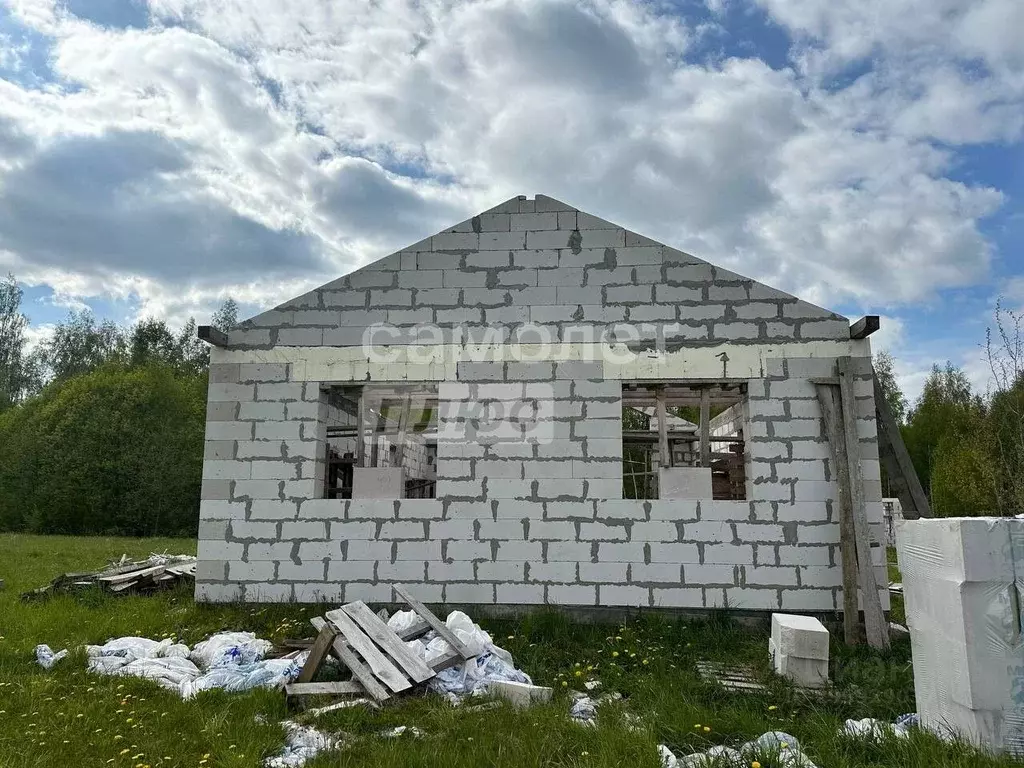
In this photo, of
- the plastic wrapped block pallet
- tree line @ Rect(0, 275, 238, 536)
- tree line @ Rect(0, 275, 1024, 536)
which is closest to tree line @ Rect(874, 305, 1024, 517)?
tree line @ Rect(0, 275, 1024, 536)

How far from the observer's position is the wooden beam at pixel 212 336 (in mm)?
7445

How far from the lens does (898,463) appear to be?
24.9ft

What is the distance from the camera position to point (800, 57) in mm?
7523

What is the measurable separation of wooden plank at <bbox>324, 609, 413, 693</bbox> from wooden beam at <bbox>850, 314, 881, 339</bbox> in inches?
211

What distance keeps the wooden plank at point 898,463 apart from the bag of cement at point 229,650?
6428 millimetres

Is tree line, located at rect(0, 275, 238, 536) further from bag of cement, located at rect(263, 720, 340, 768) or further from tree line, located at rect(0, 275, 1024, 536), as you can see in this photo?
bag of cement, located at rect(263, 720, 340, 768)

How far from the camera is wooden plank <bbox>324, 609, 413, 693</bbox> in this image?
4891 millimetres

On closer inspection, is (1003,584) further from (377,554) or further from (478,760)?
(377,554)

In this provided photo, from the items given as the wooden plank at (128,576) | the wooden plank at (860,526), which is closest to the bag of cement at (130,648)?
the wooden plank at (128,576)

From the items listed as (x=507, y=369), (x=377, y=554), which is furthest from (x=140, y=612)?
(x=507, y=369)

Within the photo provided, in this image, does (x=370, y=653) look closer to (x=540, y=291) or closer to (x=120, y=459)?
(x=540, y=291)

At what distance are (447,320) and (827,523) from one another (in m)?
4.37

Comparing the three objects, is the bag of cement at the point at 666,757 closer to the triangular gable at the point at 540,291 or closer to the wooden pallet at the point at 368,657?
the wooden pallet at the point at 368,657

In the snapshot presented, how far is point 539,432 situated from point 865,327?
338 cm
